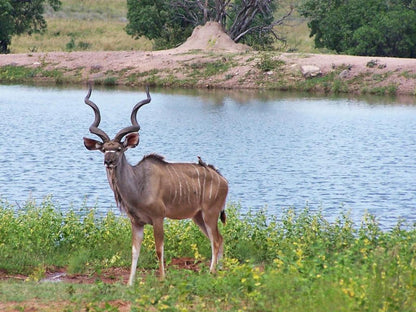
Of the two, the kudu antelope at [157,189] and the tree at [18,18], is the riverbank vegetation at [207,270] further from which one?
the tree at [18,18]

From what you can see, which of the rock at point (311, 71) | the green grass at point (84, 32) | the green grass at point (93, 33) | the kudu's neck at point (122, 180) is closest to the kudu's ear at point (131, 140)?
the kudu's neck at point (122, 180)

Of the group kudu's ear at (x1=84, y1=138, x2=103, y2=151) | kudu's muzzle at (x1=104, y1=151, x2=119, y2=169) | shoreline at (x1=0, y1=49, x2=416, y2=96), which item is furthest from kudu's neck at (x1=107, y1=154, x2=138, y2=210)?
shoreline at (x1=0, y1=49, x2=416, y2=96)

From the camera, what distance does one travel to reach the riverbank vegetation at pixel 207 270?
774cm

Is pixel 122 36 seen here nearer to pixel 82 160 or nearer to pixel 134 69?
pixel 134 69

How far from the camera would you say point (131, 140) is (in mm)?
10344

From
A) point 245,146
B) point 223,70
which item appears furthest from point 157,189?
point 223,70

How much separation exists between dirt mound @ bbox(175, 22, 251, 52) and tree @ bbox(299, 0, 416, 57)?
4877mm

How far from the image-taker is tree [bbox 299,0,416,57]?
4812 centimetres

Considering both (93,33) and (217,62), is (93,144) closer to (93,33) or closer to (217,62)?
(217,62)

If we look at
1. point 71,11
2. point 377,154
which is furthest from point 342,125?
point 71,11

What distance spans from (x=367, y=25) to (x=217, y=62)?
338 inches

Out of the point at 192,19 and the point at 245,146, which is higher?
the point at 192,19

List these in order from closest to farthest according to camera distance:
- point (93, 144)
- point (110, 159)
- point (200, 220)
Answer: point (110, 159) → point (93, 144) → point (200, 220)

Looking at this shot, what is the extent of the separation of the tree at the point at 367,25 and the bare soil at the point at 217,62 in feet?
9.28
